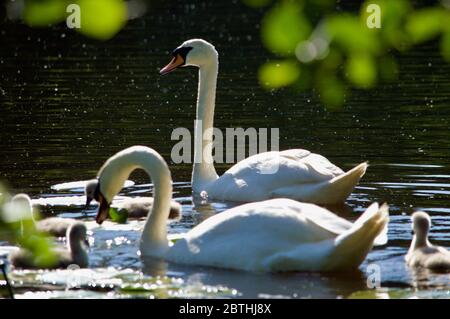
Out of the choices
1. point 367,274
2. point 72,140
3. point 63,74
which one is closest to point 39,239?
point 367,274

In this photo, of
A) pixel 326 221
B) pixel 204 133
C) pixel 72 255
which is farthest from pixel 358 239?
pixel 204 133

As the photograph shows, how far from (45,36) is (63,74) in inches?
313

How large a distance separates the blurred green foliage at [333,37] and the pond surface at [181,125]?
16.3 ft

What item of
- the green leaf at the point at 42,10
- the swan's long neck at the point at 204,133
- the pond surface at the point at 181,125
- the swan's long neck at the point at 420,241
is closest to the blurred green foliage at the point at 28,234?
the green leaf at the point at 42,10

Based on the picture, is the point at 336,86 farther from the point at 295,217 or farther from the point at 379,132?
the point at 379,132

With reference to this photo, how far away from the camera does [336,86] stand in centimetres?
303

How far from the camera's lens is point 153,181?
370 inches

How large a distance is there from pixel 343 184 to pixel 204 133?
9.04 feet

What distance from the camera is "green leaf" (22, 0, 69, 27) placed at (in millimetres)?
2812

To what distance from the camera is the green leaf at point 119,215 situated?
10.6 metres

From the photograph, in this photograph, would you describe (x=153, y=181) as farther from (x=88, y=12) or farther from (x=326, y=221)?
(x=88, y=12)

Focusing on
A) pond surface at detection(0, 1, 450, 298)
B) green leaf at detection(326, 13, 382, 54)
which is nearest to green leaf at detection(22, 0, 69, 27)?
green leaf at detection(326, 13, 382, 54)

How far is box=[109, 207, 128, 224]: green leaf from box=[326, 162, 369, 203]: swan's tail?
7.45 ft

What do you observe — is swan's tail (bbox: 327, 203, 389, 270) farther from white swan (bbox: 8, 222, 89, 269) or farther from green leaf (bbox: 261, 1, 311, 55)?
green leaf (bbox: 261, 1, 311, 55)
